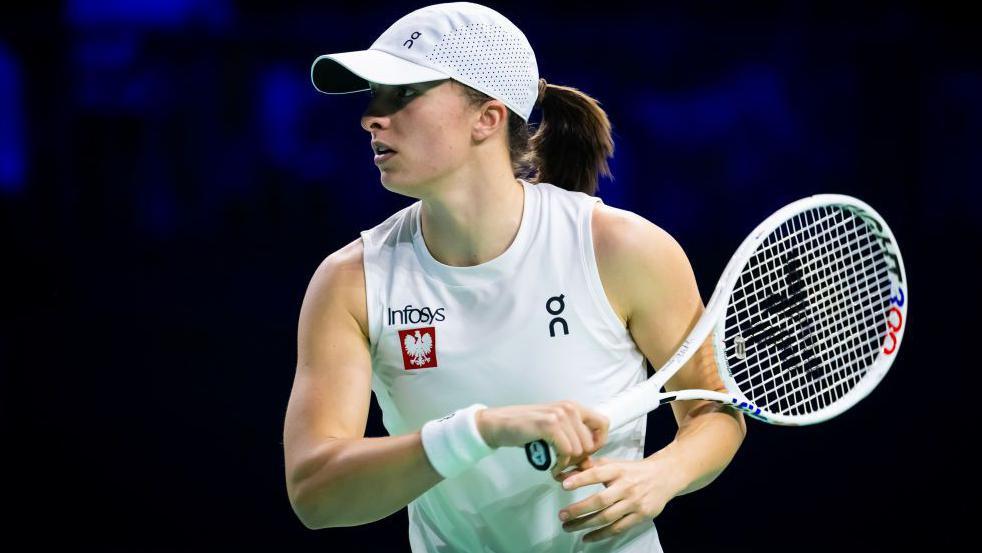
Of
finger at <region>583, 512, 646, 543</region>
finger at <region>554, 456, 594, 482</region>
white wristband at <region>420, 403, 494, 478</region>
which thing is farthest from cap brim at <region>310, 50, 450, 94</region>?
finger at <region>583, 512, 646, 543</region>

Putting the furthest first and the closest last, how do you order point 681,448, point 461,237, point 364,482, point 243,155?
point 243,155, point 461,237, point 681,448, point 364,482

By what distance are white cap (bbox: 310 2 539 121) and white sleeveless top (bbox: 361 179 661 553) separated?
0.98ft

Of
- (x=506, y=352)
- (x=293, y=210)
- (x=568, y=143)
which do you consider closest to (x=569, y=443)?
(x=506, y=352)

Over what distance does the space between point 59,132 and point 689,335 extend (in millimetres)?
2663

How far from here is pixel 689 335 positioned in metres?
2.40

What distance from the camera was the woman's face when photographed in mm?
2355

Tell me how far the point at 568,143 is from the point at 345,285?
64 centimetres

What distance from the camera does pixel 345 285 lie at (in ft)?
7.92

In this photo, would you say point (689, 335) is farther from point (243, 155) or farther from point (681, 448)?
point (243, 155)

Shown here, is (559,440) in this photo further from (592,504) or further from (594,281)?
(594,281)

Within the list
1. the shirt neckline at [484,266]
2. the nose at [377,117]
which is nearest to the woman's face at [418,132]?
the nose at [377,117]

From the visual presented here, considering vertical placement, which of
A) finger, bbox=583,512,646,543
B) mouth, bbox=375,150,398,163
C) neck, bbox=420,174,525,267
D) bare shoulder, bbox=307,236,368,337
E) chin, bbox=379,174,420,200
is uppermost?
mouth, bbox=375,150,398,163

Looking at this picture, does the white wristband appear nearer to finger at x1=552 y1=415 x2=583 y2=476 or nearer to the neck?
finger at x1=552 y1=415 x2=583 y2=476

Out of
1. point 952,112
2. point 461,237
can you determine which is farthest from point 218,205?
point 952,112
